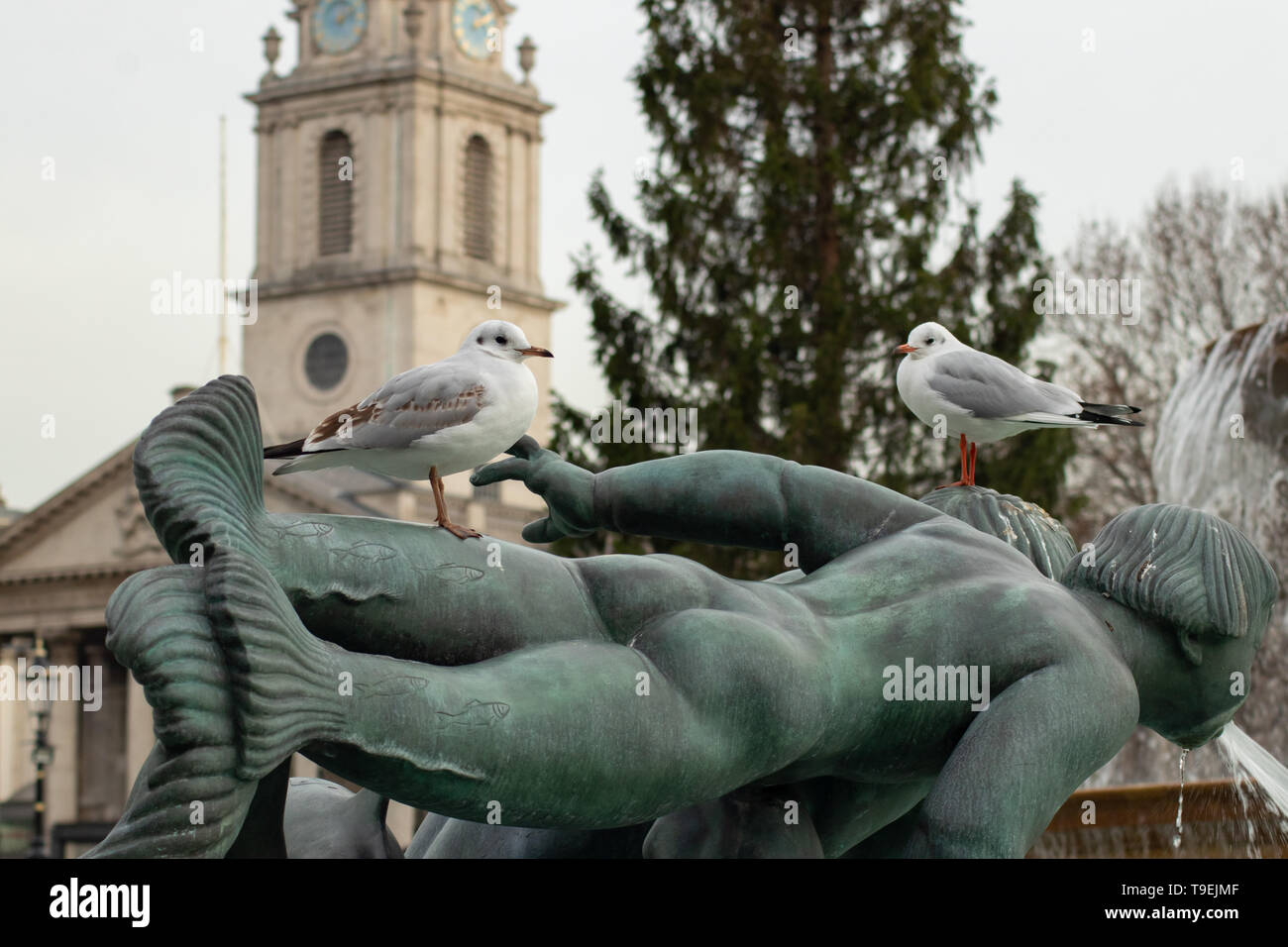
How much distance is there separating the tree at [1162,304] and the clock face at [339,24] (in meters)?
50.9

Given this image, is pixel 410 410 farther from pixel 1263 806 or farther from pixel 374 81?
pixel 374 81

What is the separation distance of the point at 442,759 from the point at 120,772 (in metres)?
67.9

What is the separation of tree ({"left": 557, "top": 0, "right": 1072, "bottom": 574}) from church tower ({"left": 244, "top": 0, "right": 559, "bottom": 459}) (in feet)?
172

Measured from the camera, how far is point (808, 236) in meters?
25.7

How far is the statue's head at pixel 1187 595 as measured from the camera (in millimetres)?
4754

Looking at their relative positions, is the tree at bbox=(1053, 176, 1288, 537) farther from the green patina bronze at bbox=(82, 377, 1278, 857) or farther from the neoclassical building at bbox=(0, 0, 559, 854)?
the neoclassical building at bbox=(0, 0, 559, 854)

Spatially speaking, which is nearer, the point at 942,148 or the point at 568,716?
the point at 568,716

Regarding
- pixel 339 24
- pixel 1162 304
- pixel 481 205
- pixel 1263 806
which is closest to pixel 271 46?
pixel 339 24

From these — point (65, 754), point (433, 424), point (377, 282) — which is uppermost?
point (377, 282)

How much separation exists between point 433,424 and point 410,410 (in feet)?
0.21

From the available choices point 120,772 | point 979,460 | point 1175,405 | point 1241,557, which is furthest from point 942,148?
point 120,772
